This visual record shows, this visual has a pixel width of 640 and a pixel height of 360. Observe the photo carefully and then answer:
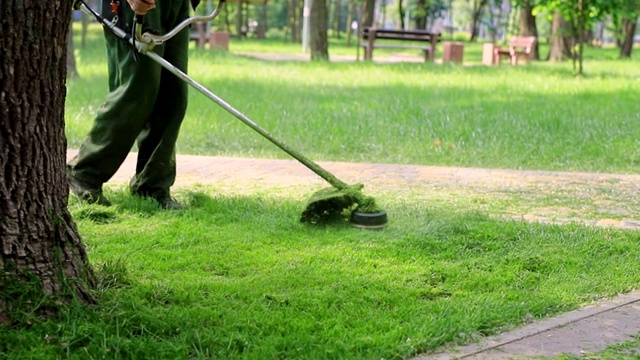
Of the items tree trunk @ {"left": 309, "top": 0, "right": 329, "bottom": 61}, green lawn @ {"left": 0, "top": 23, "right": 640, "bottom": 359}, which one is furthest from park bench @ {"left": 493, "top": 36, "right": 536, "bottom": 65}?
green lawn @ {"left": 0, "top": 23, "right": 640, "bottom": 359}

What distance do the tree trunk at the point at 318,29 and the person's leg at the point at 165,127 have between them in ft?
46.1

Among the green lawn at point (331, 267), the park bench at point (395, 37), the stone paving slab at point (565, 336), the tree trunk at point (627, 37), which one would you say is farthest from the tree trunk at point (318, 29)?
the stone paving slab at point (565, 336)

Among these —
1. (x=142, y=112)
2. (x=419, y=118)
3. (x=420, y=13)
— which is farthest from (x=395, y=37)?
(x=142, y=112)

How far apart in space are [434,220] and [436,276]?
972 millimetres

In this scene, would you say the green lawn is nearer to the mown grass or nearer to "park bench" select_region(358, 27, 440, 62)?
the mown grass

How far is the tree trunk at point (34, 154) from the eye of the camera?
120 inches

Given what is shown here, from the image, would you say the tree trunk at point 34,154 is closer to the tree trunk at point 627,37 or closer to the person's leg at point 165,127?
the person's leg at point 165,127

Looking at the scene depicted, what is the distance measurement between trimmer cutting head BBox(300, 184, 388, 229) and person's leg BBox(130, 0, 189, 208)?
86cm

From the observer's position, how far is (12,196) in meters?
3.09

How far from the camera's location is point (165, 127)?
17.0ft

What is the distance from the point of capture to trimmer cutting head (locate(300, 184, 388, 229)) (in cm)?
473

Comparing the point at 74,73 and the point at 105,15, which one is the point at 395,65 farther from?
the point at 105,15

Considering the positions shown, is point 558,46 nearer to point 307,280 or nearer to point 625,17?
point 625,17

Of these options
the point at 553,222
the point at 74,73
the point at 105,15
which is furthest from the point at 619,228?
the point at 74,73
